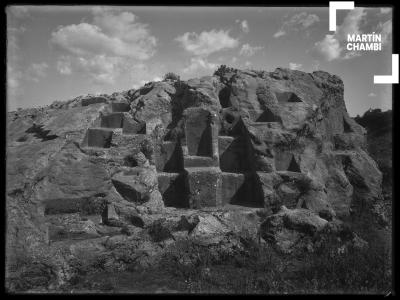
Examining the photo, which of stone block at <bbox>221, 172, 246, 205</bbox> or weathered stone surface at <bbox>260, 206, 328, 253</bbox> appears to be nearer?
weathered stone surface at <bbox>260, 206, 328, 253</bbox>

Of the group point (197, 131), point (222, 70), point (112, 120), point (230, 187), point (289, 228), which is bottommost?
point (289, 228)

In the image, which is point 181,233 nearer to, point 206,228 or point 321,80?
point 206,228

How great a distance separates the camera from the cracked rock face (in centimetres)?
935

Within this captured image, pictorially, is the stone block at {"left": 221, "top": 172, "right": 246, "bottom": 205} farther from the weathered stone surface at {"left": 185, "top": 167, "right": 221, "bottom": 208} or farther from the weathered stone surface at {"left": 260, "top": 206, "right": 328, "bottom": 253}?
the weathered stone surface at {"left": 260, "top": 206, "right": 328, "bottom": 253}

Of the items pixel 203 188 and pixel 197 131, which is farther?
pixel 197 131

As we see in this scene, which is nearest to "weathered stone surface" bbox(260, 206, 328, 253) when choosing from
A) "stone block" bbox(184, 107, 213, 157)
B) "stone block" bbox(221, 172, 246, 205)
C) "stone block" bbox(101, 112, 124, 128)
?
"stone block" bbox(221, 172, 246, 205)

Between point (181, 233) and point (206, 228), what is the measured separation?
71 centimetres

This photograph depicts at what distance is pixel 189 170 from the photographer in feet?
41.1

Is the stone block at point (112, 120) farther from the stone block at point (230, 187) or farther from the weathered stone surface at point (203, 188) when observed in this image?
the stone block at point (230, 187)

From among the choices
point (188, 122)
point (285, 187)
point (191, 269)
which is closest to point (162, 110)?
point (188, 122)

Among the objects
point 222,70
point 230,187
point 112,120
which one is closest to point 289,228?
point 230,187

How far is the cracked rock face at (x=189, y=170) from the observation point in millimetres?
9352

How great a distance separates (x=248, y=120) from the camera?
14516 millimetres

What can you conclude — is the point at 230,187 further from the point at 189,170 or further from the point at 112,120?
the point at 112,120
